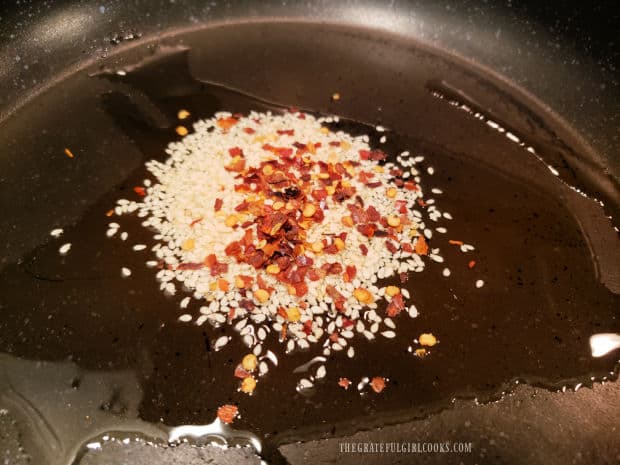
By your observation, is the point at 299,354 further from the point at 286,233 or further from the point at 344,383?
the point at 286,233

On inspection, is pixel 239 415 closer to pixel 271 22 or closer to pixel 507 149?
pixel 507 149

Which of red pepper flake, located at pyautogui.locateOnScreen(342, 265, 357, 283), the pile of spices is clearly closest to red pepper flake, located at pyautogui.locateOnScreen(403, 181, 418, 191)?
the pile of spices

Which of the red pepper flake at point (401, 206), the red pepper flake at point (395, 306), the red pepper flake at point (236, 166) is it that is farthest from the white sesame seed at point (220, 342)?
the red pepper flake at point (401, 206)

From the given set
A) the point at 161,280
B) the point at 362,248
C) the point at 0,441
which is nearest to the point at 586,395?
the point at 362,248

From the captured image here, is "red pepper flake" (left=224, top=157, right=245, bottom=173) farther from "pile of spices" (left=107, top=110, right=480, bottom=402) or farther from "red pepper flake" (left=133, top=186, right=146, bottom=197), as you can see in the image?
"red pepper flake" (left=133, top=186, right=146, bottom=197)

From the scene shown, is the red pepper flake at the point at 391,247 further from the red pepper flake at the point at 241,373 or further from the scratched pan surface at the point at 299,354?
the red pepper flake at the point at 241,373
